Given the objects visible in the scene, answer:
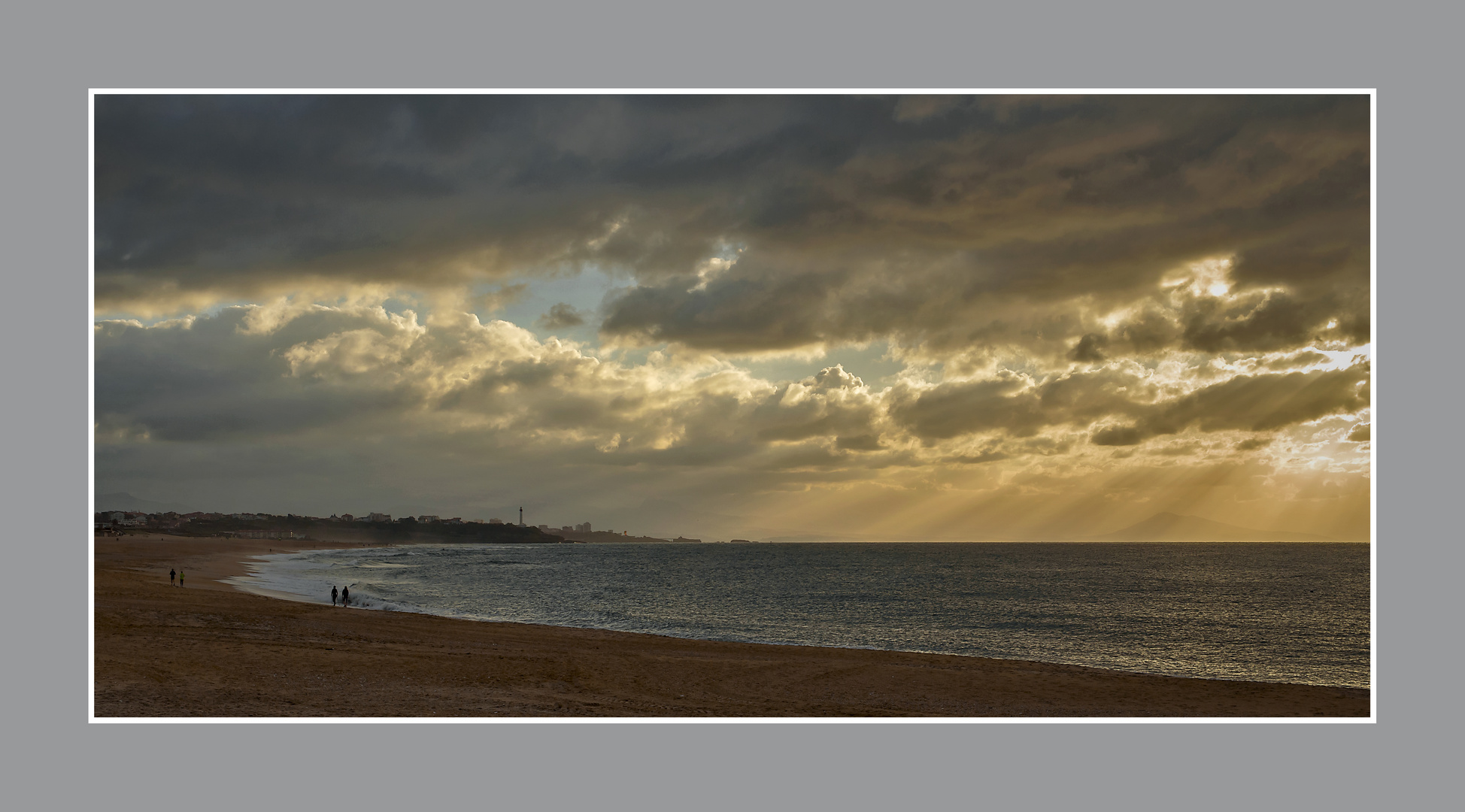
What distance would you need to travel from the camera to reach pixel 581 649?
2653 centimetres

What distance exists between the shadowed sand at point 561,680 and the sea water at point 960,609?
26.4 feet

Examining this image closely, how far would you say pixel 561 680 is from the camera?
1984cm

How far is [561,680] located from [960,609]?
1682 inches

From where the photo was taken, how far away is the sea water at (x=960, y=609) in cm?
3594

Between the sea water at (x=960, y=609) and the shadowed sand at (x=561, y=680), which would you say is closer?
the shadowed sand at (x=561, y=680)

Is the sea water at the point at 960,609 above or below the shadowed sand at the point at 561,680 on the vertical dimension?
below

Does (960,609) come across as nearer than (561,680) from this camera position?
No

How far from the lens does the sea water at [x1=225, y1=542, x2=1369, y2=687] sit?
3594 centimetres

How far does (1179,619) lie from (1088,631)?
12783 mm

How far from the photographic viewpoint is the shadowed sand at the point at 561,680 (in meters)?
15.6

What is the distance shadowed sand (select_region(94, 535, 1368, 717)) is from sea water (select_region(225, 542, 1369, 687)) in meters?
8.06

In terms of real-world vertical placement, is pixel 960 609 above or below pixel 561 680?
below
